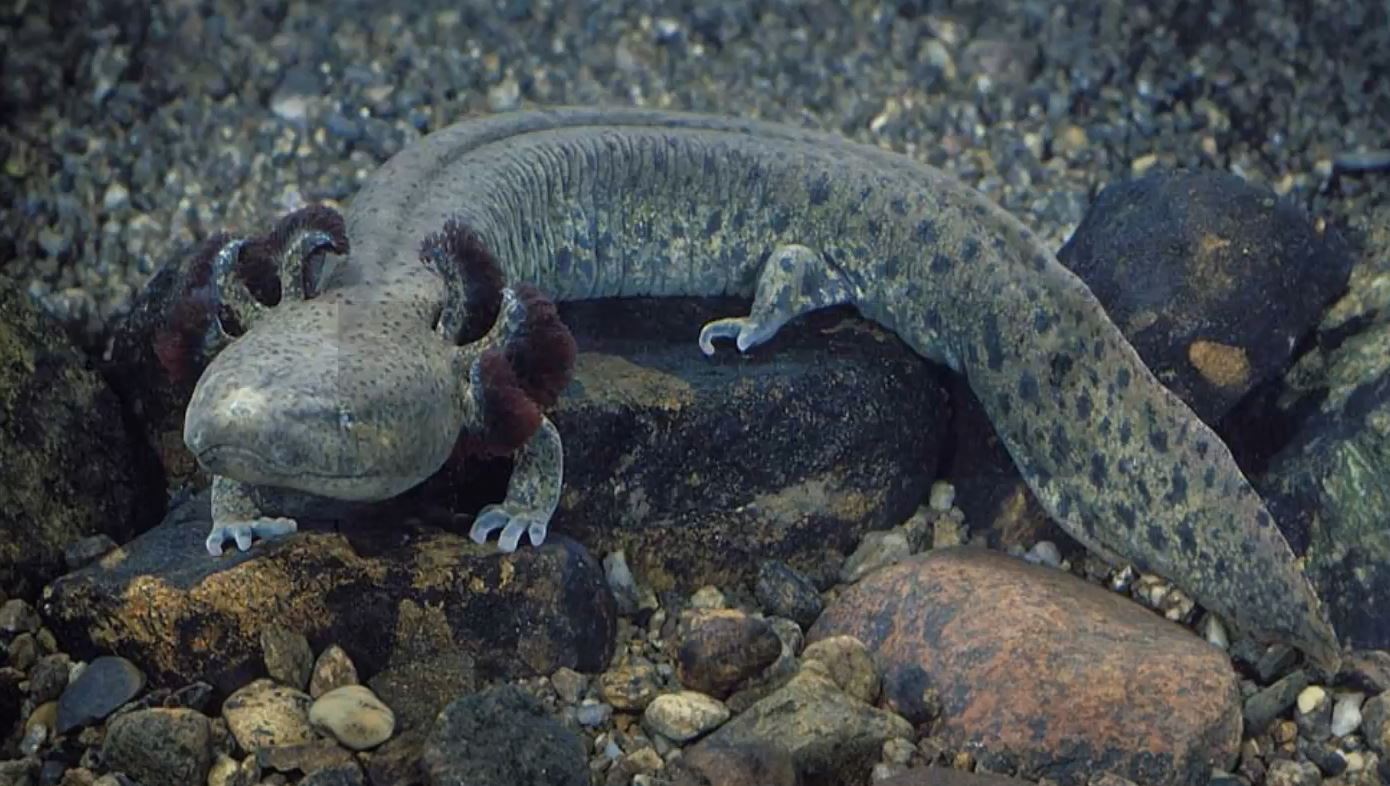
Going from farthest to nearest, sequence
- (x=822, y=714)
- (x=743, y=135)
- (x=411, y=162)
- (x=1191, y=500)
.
→ (x=743, y=135) < (x=411, y=162) < (x=1191, y=500) < (x=822, y=714)

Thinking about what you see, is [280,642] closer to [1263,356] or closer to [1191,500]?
[1191,500]

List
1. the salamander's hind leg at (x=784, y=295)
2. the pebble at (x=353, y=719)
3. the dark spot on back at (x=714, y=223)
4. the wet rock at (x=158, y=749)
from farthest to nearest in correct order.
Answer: the dark spot on back at (x=714, y=223), the salamander's hind leg at (x=784, y=295), the pebble at (x=353, y=719), the wet rock at (x=158, y=749)

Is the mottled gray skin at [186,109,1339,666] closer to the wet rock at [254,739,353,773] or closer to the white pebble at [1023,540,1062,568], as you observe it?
the white pebble at [1023,540,1062,568]

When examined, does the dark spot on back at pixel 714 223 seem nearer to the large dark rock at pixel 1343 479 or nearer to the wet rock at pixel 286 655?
the large dark rock at pixel 1343 479

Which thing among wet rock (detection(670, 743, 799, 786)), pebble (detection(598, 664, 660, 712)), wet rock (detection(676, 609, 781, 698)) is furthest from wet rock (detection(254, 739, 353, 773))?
wet rock (detection(676, 609, 781, 698))

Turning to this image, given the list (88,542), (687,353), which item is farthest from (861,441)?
(88,542)

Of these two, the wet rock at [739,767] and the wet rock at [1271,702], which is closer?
the wet rock at [739,767]

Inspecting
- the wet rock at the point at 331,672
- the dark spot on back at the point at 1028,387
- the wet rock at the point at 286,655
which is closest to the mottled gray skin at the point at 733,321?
the dark spot on back at the point at 1028,387
